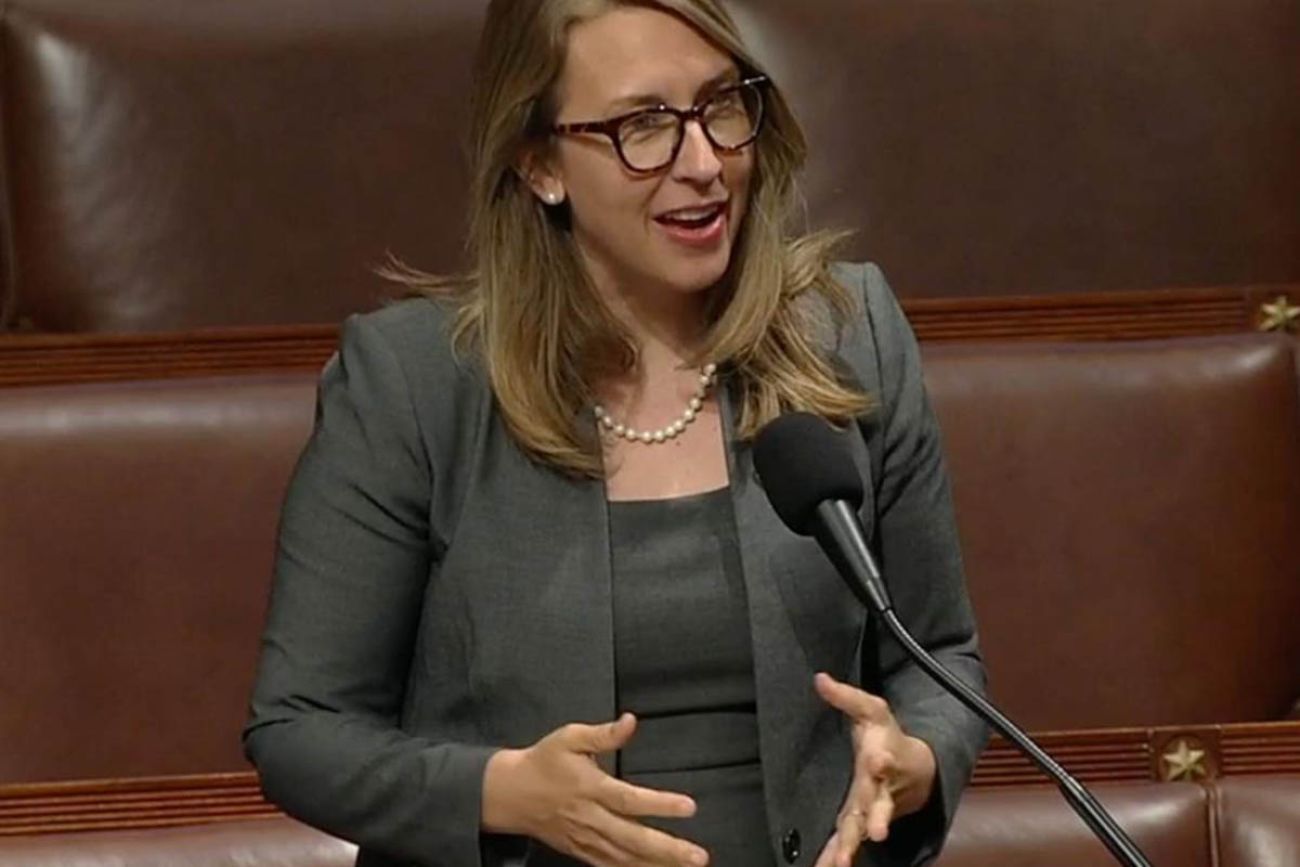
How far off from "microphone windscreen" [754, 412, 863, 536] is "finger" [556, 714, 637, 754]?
65 mm

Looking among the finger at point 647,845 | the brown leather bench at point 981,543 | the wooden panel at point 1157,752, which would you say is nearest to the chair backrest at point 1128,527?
the brown leather bench at point 981,543

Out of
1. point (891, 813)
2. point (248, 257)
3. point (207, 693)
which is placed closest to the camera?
point (891, 813)

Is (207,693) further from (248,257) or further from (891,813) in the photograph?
(891,813)

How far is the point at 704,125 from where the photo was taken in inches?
28.8

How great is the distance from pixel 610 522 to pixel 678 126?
114 millimetres

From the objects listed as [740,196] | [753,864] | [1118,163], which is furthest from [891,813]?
[1118,163]

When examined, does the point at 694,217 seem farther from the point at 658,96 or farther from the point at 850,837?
the point at 850,837

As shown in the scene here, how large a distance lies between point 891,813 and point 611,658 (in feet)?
0.33

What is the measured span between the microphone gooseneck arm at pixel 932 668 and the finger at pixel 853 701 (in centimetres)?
5

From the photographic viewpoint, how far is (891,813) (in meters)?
0.66

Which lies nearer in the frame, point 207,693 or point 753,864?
point 753,864

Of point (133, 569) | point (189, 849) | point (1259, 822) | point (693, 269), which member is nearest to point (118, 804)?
point (189, 849)

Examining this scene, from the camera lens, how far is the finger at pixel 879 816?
643mm

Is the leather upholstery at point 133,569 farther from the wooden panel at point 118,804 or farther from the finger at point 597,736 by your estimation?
the finger at point 597,736
